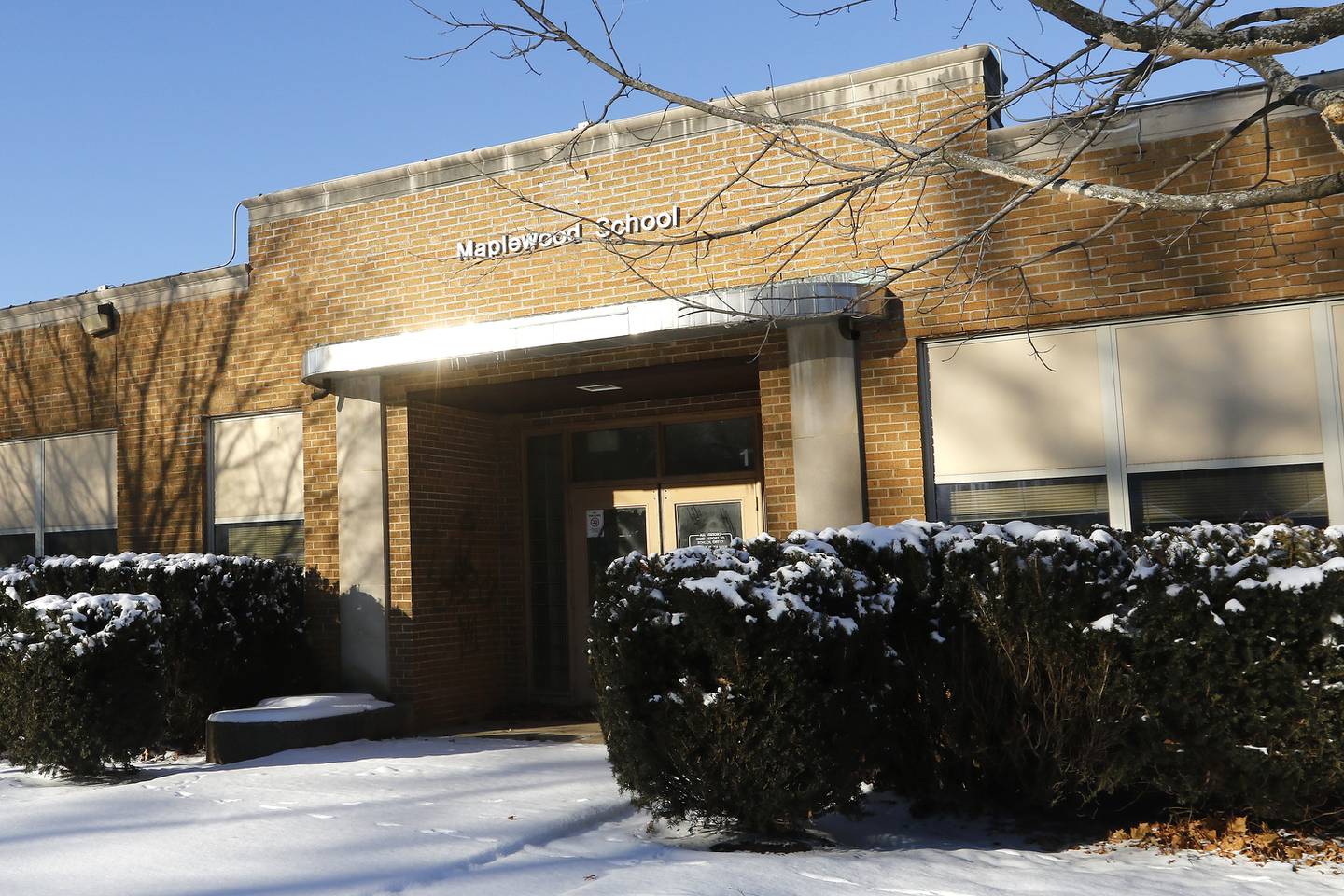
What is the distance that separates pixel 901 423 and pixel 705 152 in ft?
9.84

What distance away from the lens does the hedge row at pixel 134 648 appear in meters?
8.32

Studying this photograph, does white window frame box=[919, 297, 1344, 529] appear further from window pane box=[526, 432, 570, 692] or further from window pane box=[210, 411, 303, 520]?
window pane box=[210, 411, 303, 520]

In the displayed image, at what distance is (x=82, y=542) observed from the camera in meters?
14.2

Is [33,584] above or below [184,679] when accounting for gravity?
above

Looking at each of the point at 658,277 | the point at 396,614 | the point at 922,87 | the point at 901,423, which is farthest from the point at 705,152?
the point at 396,614

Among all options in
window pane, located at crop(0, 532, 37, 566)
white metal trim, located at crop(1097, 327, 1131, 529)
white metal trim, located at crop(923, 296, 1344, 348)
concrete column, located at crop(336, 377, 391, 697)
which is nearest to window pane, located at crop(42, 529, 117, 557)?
window pane, located at crop(0, 532, 37, 566)

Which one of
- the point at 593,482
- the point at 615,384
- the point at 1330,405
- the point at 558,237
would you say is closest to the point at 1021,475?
the point at 1330,405

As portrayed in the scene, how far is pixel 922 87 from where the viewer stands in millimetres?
9602

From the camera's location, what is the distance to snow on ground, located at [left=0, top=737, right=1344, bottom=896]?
5449 millimetres

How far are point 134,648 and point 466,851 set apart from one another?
3800 millimetres

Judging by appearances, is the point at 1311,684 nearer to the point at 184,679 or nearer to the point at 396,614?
the point at 396,614

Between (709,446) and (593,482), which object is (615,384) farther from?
(593,482)

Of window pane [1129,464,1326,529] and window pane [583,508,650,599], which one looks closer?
window pane [1129,464,1326,529]

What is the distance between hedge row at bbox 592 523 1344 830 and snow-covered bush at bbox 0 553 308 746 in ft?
18.5
